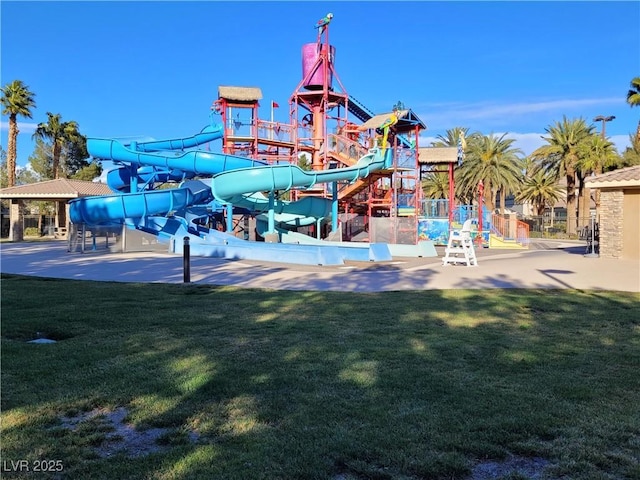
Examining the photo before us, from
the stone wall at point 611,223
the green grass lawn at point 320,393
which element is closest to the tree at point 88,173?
the stone wall at point 611,223

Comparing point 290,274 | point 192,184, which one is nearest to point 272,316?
point 290,274

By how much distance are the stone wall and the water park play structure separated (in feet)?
21.6

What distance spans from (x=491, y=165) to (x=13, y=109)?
43139mm

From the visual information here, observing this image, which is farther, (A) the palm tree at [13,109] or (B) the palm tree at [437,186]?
(B) the palm tree at [437,186]

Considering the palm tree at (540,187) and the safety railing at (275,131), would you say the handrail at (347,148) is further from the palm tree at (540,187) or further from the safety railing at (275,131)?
the palm tree at (540,187)

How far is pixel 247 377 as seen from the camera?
489cm

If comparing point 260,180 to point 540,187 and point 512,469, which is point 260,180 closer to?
point 512,469

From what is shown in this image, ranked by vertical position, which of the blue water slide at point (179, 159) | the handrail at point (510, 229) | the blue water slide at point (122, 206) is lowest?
the handrail at point (510, 229)

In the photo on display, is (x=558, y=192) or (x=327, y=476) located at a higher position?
(x=558, y=192)

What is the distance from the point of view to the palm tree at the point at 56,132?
57719 millimetres

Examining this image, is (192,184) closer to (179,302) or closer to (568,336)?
(179,302)

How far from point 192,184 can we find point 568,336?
87.5 ft

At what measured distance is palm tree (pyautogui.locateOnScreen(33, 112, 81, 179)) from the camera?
5772cm

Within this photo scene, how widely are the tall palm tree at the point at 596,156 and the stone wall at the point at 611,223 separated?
96.6 ft
